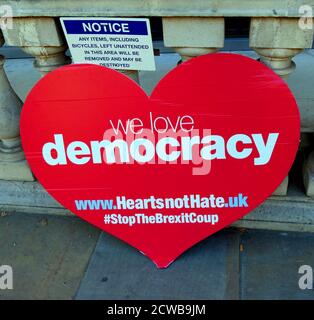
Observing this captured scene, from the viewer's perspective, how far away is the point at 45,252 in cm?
257

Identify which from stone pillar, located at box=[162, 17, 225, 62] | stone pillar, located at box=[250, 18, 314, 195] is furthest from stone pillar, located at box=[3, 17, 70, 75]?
stone pillar, located at box=[250, 18, 314, 195]

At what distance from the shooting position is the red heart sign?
2.10 meters

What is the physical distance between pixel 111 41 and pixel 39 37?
36 cm

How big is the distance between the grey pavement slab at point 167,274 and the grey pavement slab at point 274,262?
0.06 meters

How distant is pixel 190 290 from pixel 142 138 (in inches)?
32.1

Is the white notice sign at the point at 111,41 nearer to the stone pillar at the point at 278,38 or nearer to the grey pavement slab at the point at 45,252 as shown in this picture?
the stone pillar at the point at 278,38

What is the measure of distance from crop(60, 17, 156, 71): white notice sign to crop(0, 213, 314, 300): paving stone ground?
3.44ft

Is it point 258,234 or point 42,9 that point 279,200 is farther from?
point 42,9

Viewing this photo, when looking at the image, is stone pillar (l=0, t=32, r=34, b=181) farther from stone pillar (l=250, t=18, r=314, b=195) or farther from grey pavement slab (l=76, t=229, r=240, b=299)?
stone pillar (l=250, t=18, r=314, b=195)

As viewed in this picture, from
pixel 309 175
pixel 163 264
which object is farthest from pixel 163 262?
pixel 309 175

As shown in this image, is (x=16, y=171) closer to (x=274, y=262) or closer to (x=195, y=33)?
(x=195, y=33)

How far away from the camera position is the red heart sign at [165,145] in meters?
2.10

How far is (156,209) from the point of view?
2400 mm

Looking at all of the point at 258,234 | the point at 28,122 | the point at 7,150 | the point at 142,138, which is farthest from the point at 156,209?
the point at 7,150
